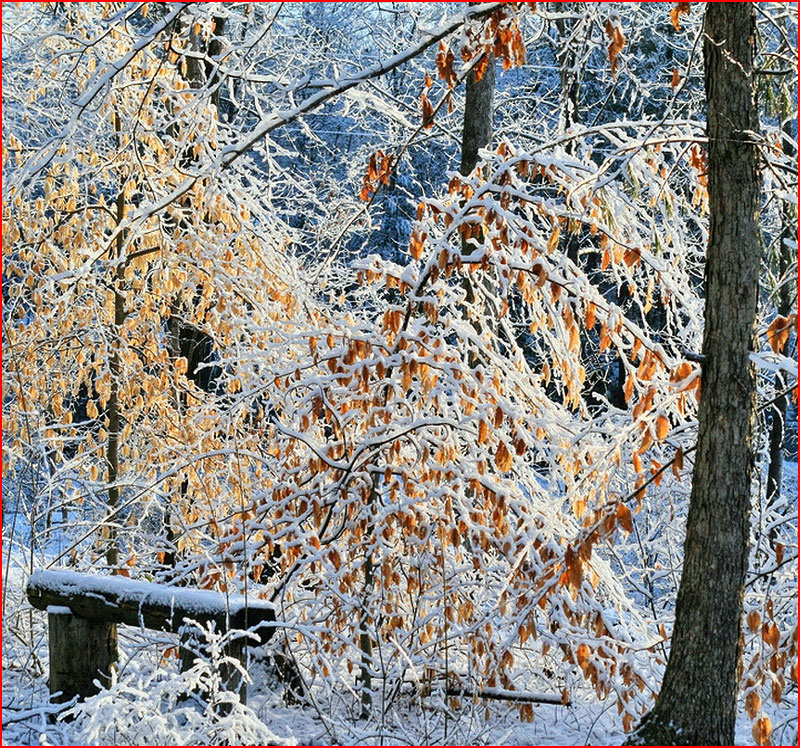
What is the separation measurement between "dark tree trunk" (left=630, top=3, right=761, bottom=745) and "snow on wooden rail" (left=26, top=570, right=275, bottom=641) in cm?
167

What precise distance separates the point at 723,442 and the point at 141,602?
2544 mm

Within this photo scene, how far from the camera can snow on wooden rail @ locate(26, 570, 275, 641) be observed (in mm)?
4074

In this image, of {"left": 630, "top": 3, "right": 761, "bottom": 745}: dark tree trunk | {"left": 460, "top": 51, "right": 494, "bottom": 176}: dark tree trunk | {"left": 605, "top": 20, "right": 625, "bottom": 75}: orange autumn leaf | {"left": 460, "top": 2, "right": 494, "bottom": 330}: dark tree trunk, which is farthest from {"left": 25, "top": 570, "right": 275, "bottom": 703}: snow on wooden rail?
{"left": 460, "top": 51, "right": 494, "bottom": 176}: dark tree trunk

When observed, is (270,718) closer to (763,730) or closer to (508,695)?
(508,695)

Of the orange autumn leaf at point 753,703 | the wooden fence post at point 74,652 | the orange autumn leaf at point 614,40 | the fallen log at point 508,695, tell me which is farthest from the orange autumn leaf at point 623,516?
the wooden fence post at point 74,652

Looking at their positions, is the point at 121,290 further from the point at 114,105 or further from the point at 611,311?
the point at 611,311

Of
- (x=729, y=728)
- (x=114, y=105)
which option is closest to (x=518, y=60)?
(x=729, y=728)

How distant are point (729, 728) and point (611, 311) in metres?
1.90

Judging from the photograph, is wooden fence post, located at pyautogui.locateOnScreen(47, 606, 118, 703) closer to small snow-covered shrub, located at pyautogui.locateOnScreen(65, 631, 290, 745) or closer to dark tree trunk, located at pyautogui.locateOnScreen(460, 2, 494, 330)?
small snow-covered shrub, located at pyautogui.locateOnScreen(65, 631, 290, 745)

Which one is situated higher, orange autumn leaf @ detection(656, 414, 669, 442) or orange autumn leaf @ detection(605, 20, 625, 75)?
orange autumn leaf @ detection(605, 20, 625, 75)

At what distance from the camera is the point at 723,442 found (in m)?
3.49

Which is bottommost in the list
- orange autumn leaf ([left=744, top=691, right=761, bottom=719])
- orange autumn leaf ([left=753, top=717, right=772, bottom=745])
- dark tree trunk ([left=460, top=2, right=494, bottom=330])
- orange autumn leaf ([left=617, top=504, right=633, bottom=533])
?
orange autumn leaf ([left=753, top=717, right=772, bottom=745])

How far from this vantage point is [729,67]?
11.6 feet

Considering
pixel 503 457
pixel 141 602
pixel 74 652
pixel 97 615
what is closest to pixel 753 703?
pixel 503 457
